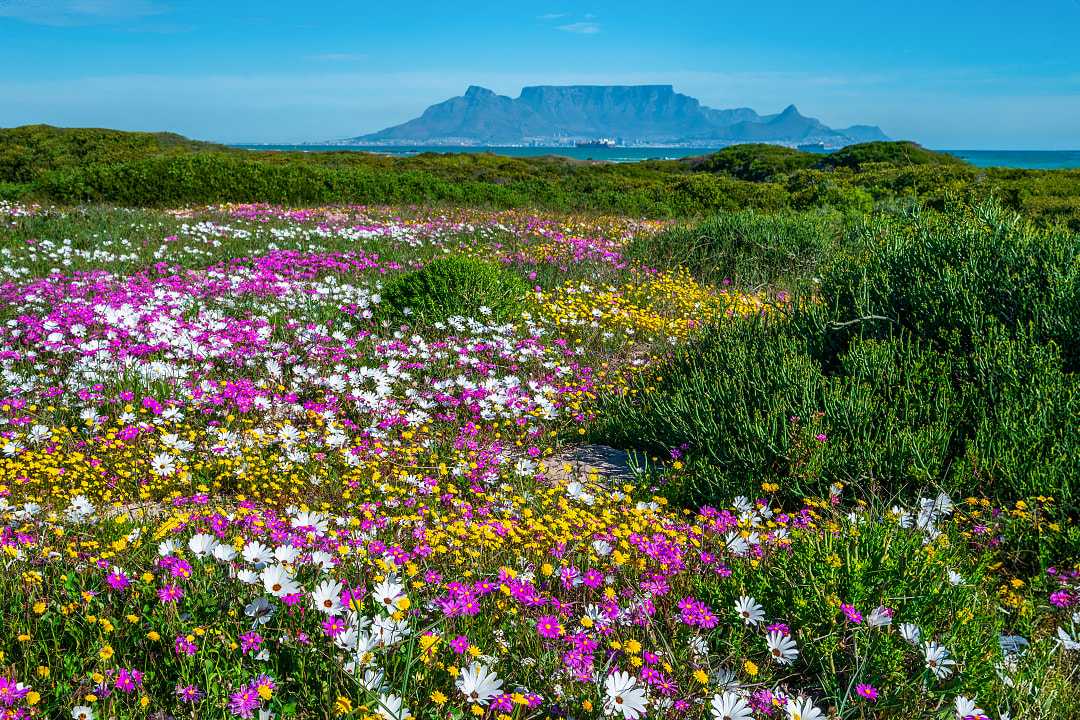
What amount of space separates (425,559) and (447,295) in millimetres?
4698

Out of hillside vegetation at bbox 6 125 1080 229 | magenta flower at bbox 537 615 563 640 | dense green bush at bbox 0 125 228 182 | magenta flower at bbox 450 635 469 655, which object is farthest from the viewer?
dense green bush at bbox 0 125 228 182

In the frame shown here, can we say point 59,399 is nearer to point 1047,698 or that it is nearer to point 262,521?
point 262,521

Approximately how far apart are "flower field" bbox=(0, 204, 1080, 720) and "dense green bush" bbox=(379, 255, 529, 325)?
72 centimetres

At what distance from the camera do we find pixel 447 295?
740cm

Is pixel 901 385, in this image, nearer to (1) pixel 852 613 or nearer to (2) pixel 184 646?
(1) pixel 852 613

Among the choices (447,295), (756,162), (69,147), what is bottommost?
(447,295)

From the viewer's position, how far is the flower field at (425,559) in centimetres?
221

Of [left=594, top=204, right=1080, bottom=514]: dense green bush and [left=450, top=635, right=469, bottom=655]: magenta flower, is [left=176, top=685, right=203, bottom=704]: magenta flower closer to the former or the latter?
[left=450, top=635, right=469, bottom=655]: magenta flower

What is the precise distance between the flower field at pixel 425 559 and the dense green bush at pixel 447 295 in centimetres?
72

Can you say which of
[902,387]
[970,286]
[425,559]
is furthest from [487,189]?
[425,559]

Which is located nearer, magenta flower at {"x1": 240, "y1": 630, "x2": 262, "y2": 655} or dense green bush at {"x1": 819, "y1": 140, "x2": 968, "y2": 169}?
magenta flower at {"x1": 240, "y1": 630, "x2": 262, "y2": 655}

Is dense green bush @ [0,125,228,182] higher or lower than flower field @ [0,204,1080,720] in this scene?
higher

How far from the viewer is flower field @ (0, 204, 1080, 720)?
2.21 meters

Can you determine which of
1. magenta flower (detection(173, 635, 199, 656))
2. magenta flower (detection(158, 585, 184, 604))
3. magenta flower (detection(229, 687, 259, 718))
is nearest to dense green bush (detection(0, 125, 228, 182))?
magenta flower (detection(158, 585, 184, 604))
